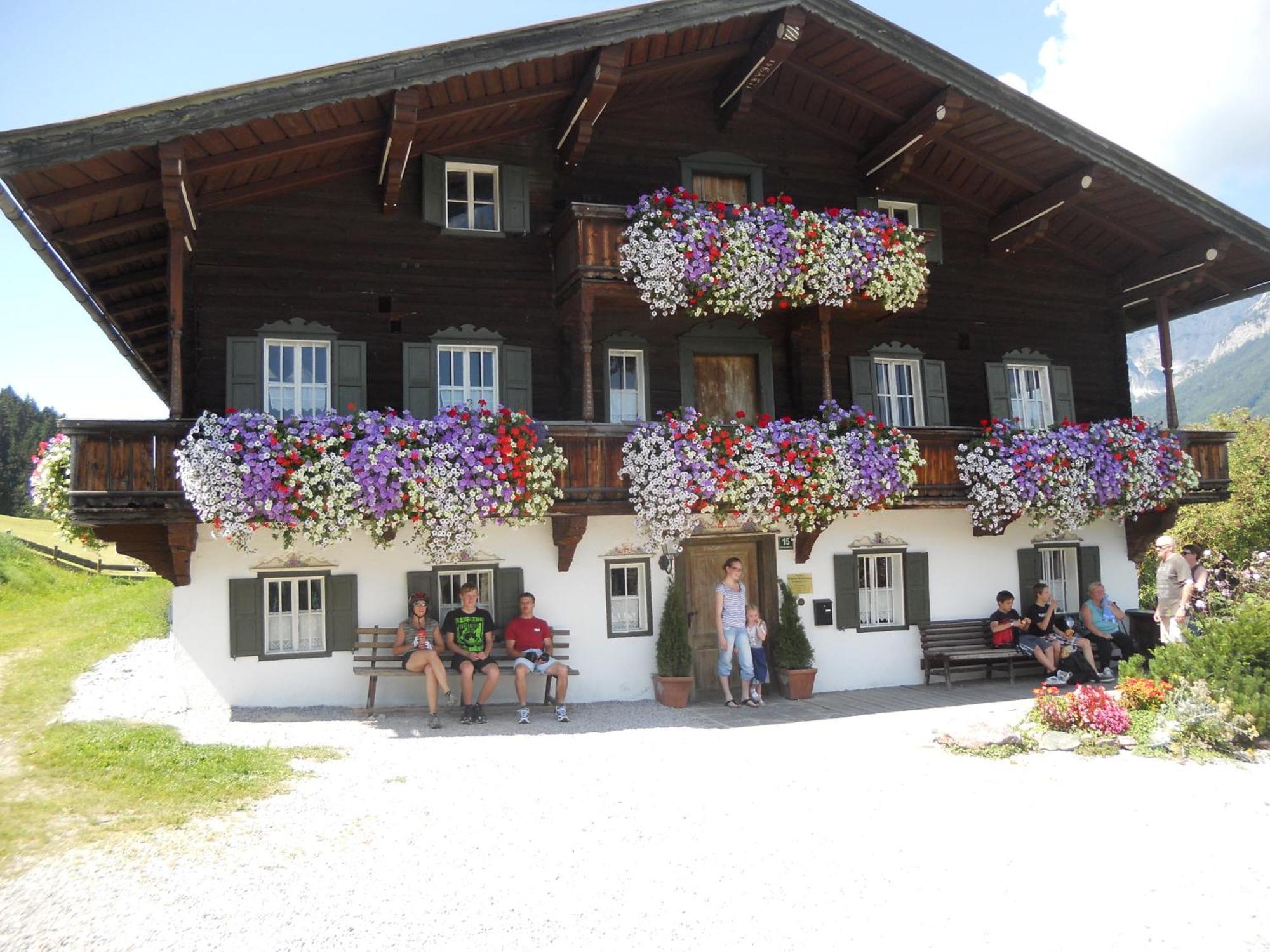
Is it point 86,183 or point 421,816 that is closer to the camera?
point 421,816

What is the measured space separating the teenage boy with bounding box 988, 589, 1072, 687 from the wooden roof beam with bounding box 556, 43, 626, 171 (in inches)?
357

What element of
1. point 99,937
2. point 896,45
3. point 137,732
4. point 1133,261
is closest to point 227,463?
point 137,732

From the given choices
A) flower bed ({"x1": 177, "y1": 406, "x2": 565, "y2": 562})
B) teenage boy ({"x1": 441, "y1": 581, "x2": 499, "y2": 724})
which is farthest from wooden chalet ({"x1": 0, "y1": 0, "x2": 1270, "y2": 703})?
teenage boy ({"x1": 441, "y1": 581, "x2": 499, "y2": 724})

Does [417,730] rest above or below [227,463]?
below

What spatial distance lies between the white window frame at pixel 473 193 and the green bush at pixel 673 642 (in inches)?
227

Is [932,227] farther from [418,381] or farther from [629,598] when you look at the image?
[418,381]

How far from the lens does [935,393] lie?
15.7 meters

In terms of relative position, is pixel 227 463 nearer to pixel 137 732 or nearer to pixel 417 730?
pixel 137 732

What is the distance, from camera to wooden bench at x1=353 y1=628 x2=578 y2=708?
457 inches

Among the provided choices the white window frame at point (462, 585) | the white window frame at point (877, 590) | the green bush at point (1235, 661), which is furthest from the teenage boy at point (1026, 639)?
the white window frame at point (462, 585)

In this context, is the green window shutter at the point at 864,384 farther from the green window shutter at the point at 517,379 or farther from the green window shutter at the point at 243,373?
the green window shutter at the point at 243,373

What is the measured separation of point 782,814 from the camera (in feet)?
25.1

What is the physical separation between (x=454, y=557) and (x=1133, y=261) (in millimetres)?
12976

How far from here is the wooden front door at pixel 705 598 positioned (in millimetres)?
14016
